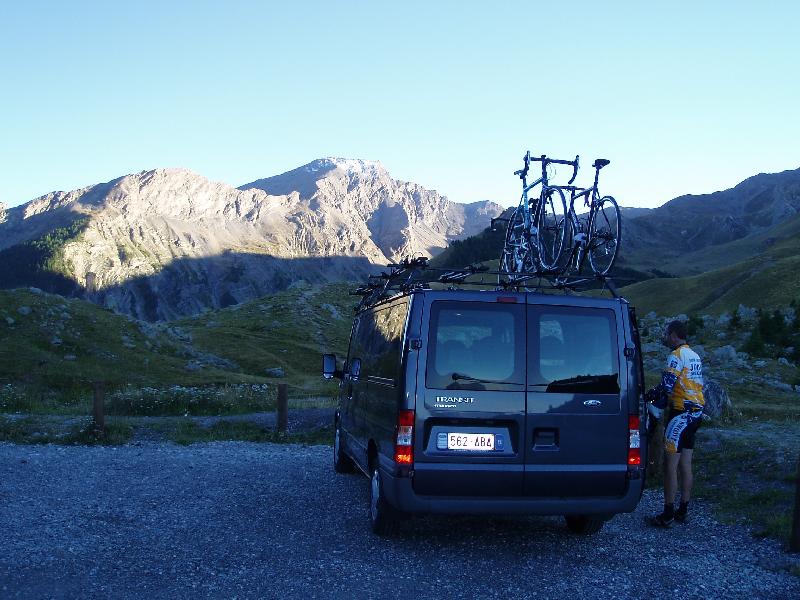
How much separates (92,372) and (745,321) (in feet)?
128

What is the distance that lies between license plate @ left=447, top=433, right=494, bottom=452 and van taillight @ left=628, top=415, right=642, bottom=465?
1397 mm

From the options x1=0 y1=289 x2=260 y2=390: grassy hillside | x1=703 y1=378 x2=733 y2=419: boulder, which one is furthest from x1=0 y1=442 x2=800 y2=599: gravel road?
x1=0 y1=289 x2=260 y2=390: grassy hillside

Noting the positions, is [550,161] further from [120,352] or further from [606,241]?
[120,352]

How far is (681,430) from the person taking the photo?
8.31 meters

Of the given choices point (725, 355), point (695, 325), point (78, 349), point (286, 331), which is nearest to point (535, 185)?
point (78, 349)

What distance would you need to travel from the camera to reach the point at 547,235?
1356cm

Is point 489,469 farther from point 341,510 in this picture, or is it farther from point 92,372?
point 92,372

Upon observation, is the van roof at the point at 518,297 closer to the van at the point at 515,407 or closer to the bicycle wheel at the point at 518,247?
the van at the point at 515,407

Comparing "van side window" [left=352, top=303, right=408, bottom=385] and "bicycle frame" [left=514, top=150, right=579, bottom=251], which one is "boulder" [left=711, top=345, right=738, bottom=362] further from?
"van side window" [left=352, top=303, right=408, bottom=385]

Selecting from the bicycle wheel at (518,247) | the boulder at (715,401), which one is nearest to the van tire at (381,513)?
the bicycle wheel at (518,247)

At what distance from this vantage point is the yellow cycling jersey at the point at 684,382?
8.30 metres

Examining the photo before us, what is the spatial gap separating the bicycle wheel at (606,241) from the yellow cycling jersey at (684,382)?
6.65 ft

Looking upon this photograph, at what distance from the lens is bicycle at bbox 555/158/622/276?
10.5 meters

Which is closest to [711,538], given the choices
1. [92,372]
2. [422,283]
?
[422,283]
